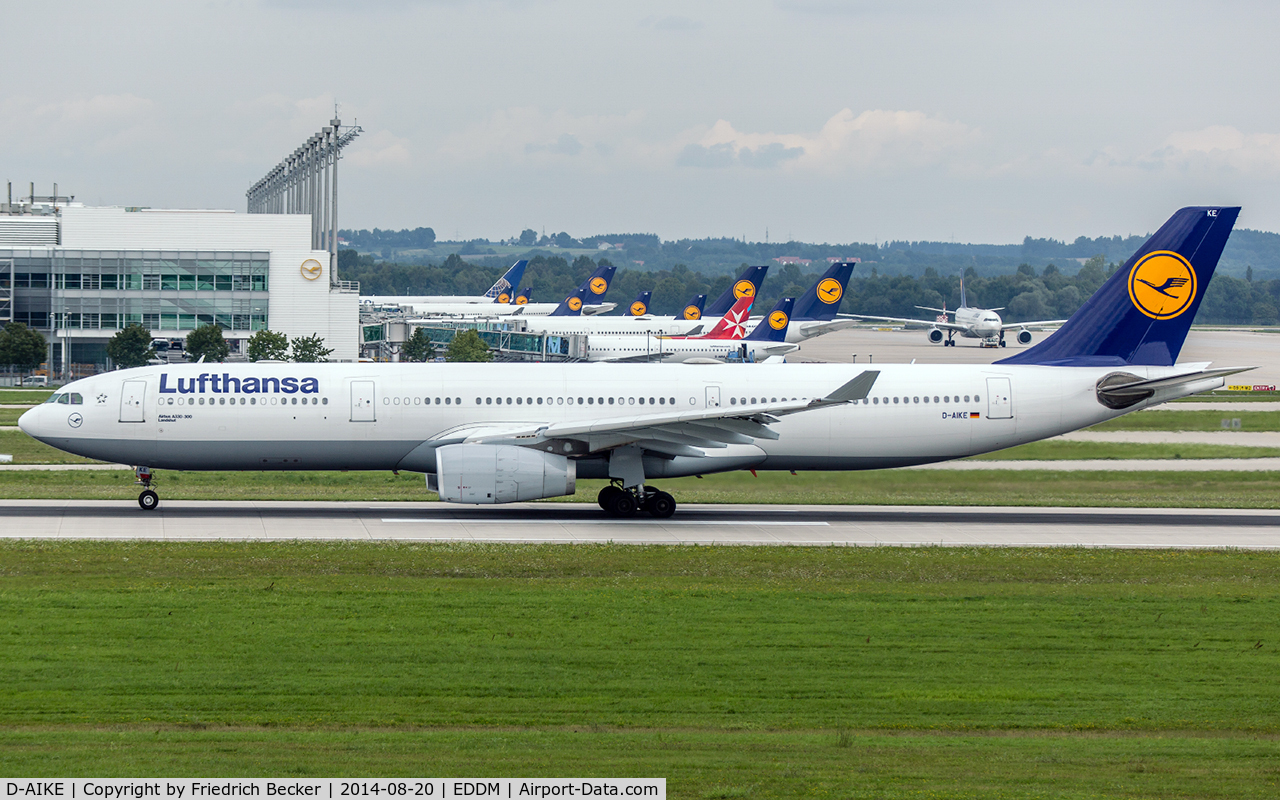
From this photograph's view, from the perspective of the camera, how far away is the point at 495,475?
31281 mm

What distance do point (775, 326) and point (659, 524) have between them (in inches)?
2791

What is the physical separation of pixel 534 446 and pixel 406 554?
6327mm

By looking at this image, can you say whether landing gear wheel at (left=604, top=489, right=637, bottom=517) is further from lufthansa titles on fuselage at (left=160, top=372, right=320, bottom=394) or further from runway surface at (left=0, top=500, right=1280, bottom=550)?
lufthansa titles on fuselage at (left=160, top=372, right=320, bottom=394)

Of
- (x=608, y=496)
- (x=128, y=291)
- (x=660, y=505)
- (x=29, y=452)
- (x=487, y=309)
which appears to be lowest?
(x=29, y=452)

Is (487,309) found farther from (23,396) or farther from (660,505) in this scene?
(660,505)

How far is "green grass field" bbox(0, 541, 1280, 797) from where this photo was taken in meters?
14.2

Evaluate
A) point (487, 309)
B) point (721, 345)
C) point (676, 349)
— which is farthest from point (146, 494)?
point (487, 309)

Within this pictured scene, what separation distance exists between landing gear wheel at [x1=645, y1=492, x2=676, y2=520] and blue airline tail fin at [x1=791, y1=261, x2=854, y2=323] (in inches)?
3192

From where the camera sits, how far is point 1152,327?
118 ft

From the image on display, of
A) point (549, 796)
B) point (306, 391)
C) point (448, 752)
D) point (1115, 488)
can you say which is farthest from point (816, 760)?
point (1115, 488)

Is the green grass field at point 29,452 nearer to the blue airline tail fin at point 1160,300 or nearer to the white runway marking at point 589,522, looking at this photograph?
the white runway marking at point 589,522

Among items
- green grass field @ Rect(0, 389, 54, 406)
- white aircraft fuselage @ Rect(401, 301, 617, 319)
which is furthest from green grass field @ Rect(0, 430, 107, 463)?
white aircraft fuselage @ Rect(401, 301, 617, 319)

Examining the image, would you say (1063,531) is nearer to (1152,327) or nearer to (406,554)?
(1152,327)

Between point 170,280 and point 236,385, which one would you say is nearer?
point 236,385
